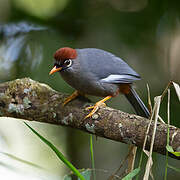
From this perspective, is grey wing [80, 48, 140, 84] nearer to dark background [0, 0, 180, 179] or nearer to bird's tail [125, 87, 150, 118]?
bird's tail [125, 87, 150, 118]

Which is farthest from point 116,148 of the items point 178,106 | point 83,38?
point 83,38

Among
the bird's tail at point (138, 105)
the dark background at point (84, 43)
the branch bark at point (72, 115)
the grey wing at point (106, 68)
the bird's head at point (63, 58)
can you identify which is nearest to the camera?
the branch bark at point (72, 115)

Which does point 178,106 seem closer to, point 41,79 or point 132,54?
point 132,54

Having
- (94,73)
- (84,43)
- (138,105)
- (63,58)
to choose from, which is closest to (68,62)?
(63,58)

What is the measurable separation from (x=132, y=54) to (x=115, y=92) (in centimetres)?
139

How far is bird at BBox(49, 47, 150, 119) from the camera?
120 inches

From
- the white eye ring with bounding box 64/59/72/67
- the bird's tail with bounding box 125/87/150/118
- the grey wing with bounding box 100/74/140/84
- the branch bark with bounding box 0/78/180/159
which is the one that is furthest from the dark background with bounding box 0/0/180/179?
the branch bark with bounding box 0/78/180/159

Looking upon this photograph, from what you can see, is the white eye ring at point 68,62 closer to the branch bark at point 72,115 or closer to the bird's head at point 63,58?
the bird's head at point 63,58

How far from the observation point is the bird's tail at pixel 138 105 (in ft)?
10.9

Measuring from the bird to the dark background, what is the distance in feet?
3.23

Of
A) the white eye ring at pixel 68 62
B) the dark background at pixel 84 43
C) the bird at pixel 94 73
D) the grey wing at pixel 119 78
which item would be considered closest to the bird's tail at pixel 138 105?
the bird at pixel 94 73

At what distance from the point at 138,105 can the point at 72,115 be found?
107 cm

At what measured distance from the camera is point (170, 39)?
4535mm

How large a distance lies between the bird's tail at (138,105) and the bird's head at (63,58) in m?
0.83
